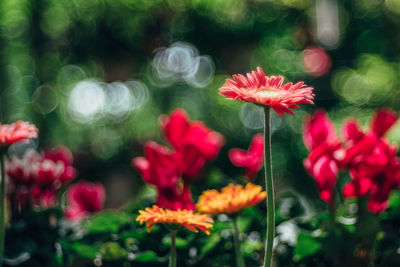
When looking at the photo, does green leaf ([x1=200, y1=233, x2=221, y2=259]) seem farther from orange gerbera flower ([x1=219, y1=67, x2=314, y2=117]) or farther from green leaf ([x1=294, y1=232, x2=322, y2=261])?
orange gerbera flower ([x1=219, y1=67, x2=314, y2=117])

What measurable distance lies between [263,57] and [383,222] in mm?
3162

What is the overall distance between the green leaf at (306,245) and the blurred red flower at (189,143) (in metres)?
0.23

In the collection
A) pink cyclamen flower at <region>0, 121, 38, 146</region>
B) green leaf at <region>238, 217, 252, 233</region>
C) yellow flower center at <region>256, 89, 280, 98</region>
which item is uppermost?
yellow flower center at <region>256, 89, 280, 98</region>

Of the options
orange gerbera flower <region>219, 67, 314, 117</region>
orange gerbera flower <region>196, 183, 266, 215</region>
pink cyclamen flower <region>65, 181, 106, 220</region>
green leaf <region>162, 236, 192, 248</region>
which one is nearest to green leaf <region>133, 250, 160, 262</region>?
green leaf <region>162, 236, 192, 248</region>

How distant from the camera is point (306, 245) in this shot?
0.87 m

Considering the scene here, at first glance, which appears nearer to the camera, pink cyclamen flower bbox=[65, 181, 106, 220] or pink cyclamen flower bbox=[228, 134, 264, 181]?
pink cyclamen flower bbox=[228, 134, 264, 181]

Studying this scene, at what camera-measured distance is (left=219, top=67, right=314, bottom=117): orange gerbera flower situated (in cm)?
59

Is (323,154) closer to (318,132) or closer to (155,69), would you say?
(318,132)

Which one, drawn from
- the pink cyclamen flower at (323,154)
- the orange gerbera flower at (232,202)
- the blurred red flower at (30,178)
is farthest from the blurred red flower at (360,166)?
the blurred red flower at (30,178)

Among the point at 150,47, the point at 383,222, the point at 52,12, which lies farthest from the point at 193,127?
the point at 52,12

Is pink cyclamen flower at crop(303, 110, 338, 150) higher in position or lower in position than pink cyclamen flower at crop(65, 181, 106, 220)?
higher

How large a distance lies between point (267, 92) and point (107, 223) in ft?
1.63

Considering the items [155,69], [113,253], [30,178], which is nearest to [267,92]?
[113,253]

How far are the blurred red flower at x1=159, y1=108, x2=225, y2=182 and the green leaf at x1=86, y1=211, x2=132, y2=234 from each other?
17 centimetres
